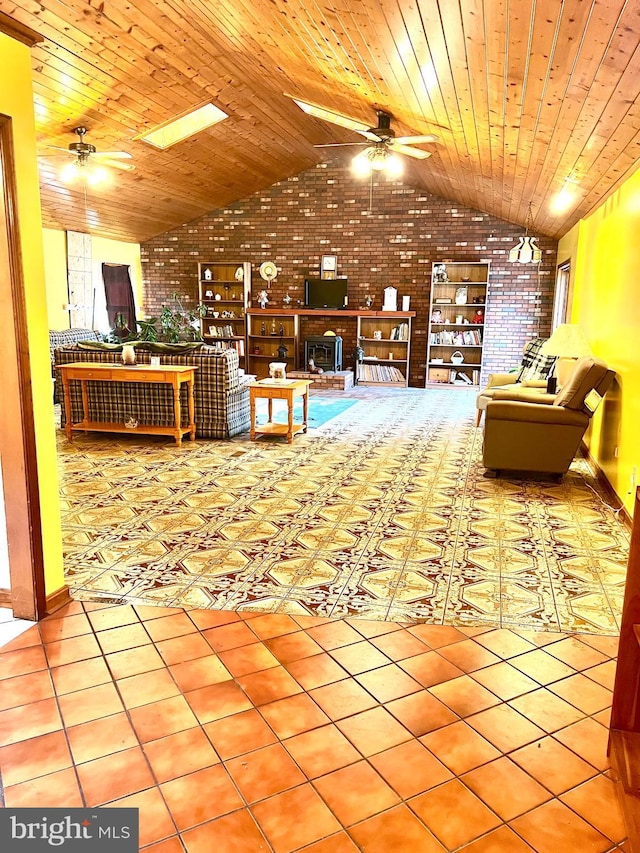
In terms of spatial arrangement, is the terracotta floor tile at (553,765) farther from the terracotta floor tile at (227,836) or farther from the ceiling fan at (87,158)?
the ceiling fan at (87,158)

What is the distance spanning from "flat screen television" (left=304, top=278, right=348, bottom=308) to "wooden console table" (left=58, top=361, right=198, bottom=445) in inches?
193

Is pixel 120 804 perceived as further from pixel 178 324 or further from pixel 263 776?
pixel 178 324

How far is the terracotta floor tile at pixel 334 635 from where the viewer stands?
8.14 feet

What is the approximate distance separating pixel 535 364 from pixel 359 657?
546 cm

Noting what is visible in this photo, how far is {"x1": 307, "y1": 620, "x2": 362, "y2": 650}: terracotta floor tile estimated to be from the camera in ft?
8.14

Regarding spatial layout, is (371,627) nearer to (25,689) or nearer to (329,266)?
(25,689)

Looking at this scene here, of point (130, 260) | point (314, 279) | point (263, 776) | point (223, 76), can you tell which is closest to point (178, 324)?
point (223, 76)

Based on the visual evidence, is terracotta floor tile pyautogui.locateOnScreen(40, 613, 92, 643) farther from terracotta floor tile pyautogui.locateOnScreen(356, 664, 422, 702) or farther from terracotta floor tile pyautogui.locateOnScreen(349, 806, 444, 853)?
terracotta floor tile pyautogui.locateOnScreen(349, 806, 444, 853)

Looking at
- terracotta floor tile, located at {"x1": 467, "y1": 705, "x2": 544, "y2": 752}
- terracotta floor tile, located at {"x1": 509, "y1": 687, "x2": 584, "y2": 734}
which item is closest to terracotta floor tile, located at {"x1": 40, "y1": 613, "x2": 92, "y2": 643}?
terracotta floor tile, located at {"x1": 467, "y1": 705, "x2": 544, "y2": 752}

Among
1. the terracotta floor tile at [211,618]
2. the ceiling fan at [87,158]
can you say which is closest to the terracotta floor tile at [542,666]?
the terracotta floor tile at [211,618]

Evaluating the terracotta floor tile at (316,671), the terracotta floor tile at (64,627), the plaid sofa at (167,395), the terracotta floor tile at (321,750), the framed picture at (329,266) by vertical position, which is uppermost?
the framed picture at (329,266)

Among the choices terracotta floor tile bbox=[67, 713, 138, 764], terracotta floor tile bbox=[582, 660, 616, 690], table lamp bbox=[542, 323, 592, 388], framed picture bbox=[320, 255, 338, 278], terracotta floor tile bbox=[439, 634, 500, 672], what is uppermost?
framed picture bbox=[320, 255, 338, 278]

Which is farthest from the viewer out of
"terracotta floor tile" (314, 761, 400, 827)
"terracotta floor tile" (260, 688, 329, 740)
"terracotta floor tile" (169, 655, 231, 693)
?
"terracotta floor tile" (169, 655, 231, 693)

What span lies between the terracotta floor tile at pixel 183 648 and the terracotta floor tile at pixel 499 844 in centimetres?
119
